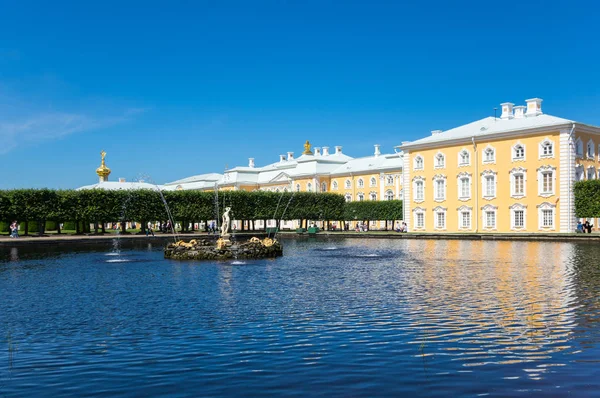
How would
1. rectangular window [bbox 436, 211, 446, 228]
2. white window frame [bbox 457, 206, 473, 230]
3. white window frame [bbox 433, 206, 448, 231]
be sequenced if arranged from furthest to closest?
1. rectangular window [bbox 436, 211, 446, 228]
2. white window frame [bbox 433, 206, 448, 231]
3. white window frame [bbox 457, 206, 473, 230]

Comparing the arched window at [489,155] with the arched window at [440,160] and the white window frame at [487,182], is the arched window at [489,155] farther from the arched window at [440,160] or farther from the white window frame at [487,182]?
the arched window at [440,160]

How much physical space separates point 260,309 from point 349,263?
14.2 meters

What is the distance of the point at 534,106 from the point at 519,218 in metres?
12.0

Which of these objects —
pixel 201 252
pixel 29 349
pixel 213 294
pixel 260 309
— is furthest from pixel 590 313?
pixel 201 252

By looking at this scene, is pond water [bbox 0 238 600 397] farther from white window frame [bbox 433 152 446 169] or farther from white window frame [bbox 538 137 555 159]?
white window frame [bbox 433 152 446 169]

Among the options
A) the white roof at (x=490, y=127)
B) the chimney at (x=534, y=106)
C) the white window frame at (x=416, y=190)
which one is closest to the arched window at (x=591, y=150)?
the white roof at (x=490, y=127)

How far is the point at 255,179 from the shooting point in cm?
11569

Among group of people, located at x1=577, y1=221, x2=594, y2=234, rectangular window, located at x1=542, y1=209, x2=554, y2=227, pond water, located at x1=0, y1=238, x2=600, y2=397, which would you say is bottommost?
pond water, located at x1=0, y1=238, x2=600, y2=397

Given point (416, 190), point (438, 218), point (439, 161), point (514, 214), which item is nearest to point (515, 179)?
point (514, 214)

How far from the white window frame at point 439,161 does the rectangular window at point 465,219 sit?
577cm

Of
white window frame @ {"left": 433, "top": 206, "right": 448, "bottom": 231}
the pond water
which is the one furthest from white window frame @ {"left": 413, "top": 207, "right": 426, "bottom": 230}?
the pond water

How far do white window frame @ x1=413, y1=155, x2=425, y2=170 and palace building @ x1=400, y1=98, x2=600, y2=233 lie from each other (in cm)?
11

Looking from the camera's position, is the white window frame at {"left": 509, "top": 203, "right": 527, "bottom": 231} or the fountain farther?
the white window frame at {"left": 509, "top": 203, "right": 527, "bottom": 231}

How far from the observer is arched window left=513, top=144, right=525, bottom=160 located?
61697 mm
